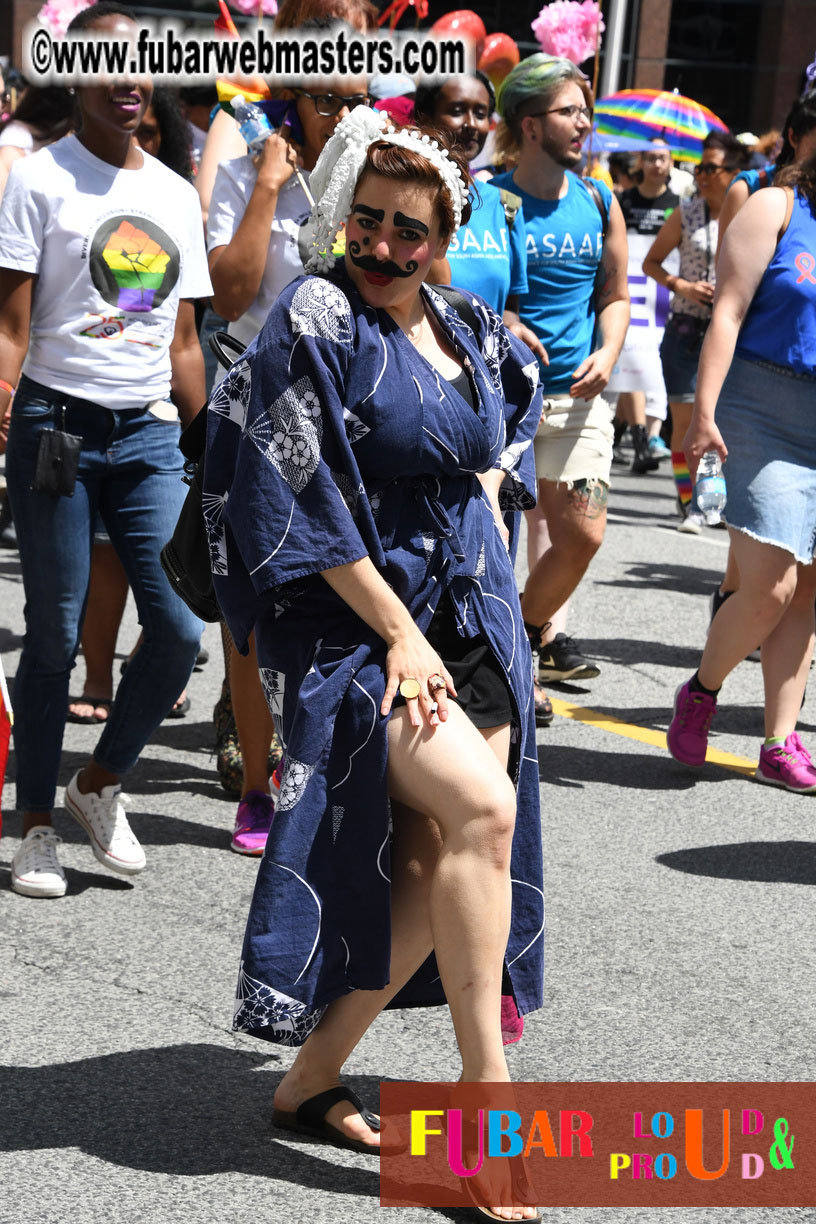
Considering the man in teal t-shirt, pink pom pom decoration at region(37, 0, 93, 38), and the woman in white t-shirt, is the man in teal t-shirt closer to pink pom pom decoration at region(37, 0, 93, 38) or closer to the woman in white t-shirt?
pink pom pom decoration at region(37, 0, 93, 38)

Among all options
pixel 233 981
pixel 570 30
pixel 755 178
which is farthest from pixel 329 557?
pixel 570 30

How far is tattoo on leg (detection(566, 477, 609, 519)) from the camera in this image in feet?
20.1

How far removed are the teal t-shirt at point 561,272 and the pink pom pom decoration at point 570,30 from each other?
2.21 meters

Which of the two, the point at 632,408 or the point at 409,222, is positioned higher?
the point at 409,222

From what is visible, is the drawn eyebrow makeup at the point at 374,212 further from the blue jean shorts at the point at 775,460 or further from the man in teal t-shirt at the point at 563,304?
the man in teal t-shirt at the point at 563,304

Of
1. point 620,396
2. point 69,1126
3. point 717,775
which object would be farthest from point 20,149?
point 620,396

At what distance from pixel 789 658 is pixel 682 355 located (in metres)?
4.79

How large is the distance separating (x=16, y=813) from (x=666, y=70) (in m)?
28.2

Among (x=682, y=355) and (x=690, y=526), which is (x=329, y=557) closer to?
(x=682, y=355)

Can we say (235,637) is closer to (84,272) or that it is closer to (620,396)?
(84,272)

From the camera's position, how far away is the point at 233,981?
3.85m

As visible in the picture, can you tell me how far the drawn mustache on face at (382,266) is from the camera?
2.96 meters

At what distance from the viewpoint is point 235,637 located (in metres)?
3.15

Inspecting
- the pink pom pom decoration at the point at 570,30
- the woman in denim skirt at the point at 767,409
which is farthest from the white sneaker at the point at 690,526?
the woman in denim skirt at the point at 767,409
